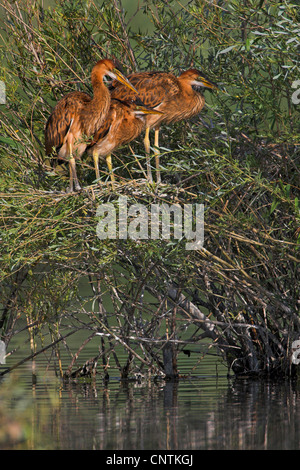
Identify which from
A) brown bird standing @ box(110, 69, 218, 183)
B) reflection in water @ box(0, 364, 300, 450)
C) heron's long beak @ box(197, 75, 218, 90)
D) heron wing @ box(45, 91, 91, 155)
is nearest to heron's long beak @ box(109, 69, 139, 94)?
brown bird standing @ box(110, 69, 218, 183)

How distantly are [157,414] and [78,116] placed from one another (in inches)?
122

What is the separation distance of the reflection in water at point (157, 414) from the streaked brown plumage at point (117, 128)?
2308 millimetres

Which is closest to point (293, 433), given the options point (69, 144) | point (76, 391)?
point (76, 391)

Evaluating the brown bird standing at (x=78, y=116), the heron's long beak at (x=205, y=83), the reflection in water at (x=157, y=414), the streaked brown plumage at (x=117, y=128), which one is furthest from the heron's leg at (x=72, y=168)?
the reflection in water at (x=157, y=414)

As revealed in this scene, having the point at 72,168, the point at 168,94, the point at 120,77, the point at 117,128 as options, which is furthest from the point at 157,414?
the point at 168,94

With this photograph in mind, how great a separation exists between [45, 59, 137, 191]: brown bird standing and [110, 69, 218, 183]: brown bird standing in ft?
0.71

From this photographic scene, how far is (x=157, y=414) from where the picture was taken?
22.0 feet

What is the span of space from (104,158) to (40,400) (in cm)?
262

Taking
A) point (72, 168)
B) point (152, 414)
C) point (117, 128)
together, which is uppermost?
point (117, 128)

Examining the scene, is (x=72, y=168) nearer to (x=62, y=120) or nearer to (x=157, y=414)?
(x=62, y=120)

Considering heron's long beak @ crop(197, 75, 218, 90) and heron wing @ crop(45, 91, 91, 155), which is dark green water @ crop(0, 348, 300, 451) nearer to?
heron wing @ crop(45, 91, 91, 155)

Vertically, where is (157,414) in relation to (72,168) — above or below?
below

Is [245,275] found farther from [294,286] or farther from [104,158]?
[104,158]

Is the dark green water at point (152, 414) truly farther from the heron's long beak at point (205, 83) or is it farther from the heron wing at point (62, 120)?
the heron's long beak at point (205, 83)
